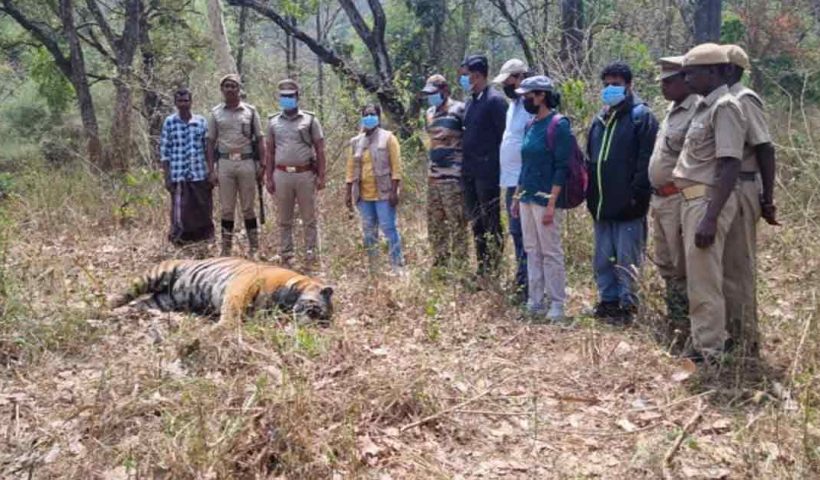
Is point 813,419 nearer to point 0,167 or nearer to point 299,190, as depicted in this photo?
point 299,190

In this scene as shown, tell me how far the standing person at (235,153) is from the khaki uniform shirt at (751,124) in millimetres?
4316

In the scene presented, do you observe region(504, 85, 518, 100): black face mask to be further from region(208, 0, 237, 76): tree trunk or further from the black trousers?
region(208, 0, 237, 76): tree trunk

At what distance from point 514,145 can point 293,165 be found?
7.10 ft

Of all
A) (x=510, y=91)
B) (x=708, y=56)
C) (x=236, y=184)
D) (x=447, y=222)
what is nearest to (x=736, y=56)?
(x=708, y=56)

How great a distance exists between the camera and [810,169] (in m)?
5.40

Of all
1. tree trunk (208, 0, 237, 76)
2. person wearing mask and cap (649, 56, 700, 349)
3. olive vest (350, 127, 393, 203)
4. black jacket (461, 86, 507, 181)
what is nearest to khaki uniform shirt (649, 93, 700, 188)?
person wearing mask and cap (649, 56, 700, 349)

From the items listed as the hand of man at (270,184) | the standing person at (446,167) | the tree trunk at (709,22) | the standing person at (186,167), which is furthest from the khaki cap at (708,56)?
the tree trunk at (709,22)

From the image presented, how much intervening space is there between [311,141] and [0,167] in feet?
44.2

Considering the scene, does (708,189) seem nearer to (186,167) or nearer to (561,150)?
(561,150)

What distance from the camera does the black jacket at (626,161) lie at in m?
5.10

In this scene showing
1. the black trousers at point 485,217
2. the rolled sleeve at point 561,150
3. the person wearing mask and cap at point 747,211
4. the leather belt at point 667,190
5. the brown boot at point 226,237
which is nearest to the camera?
the person wearing mask and cap at point 747,211

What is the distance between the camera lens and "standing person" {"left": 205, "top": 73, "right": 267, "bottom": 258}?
705 centimetres

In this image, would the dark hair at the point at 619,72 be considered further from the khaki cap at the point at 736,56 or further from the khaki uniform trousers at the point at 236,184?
the khaki uniform trousers at the point at 236,184

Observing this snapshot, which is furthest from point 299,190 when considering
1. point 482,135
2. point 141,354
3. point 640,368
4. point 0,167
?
point 0,167
